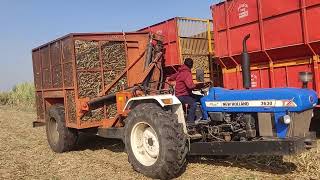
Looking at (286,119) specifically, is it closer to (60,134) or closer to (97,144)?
(60,134)

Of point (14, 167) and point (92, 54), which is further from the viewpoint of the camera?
point (92, 54)

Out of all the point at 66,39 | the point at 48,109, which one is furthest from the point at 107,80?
the point at 48,109

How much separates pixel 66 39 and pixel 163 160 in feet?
11.8

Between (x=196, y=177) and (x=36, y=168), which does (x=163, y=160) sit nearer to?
(x=196, y=177)

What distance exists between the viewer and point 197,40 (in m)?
10.9

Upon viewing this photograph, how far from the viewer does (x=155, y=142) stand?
21.3 feet

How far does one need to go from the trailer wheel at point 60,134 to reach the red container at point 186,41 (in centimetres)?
303

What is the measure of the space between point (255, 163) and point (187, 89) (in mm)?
1580

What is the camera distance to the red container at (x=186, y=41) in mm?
10539

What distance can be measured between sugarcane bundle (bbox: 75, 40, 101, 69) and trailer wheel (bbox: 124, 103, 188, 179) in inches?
79.6

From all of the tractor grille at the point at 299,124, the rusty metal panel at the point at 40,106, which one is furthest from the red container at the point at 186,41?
the tractor grille at the point at 299,124

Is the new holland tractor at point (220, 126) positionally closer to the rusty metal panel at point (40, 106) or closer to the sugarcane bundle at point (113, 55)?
the sugarcane bundle at point (113, 55)

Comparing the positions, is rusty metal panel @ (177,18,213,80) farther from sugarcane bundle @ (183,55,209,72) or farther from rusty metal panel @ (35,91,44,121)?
rusty metal panel @ (35,91,44,121)

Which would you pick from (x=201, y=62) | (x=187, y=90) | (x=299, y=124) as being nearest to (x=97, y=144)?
(x=201, y=62)
